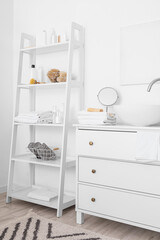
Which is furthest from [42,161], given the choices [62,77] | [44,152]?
[62,77]

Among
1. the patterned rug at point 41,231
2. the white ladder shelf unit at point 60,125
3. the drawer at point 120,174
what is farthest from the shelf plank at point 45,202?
the drawer at point 120,174

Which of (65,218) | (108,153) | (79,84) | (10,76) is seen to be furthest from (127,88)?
(10,76)

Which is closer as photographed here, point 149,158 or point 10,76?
point 149,158

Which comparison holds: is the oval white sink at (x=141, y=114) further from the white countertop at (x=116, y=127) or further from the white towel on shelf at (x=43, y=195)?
the white towel on shelf at (x=43, y=195)

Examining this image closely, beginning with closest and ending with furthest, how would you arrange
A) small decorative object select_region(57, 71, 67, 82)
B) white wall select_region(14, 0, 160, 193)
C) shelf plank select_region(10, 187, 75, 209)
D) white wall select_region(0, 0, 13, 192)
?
white wall select_region(14, 0, 160, 193), shelf plank select_region(10, 187, 75, 209), small decorative object select_region(57, 71, 67, 82), white wall select_region(0, 0, 13, 192)

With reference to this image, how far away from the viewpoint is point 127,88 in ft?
7.72

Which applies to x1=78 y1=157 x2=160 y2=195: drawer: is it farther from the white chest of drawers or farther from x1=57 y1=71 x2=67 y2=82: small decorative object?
x1=57 y1=71 x2=67 y2=82: small decorative object

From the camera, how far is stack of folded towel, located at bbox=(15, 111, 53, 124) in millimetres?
2570

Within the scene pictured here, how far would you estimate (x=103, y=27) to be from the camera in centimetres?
250

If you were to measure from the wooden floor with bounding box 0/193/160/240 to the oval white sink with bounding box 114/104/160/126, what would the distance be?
2.71 ft

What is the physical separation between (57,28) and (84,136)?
1315 millimetres

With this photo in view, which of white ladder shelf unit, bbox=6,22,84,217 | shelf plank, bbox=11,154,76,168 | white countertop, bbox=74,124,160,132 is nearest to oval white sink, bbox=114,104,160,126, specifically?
white countertop, bbox=74,124,160,132

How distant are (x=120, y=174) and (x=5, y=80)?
6.05 feet

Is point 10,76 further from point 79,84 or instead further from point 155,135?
point 155,135
